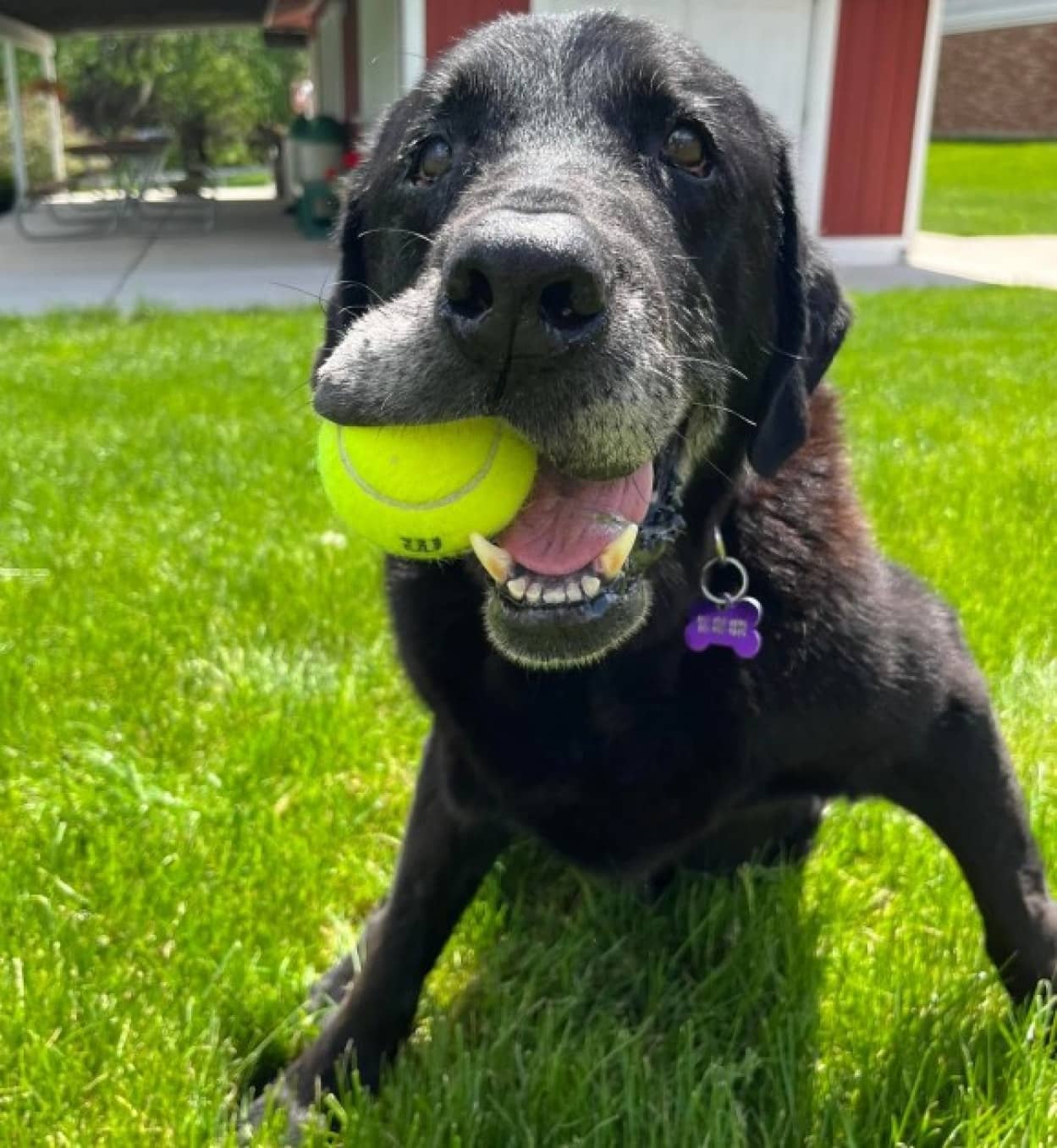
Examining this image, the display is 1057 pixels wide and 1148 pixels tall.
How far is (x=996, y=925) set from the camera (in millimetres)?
1800

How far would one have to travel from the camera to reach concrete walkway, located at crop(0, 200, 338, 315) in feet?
30.1

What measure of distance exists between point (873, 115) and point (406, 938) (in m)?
12.0

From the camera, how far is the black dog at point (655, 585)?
5.11 feet

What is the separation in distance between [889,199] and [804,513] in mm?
11487

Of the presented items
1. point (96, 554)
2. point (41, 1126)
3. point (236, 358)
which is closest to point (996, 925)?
point (41, 1126)

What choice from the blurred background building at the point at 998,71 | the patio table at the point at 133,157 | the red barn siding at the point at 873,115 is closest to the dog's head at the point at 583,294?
the red barn siding at the point at 873,115

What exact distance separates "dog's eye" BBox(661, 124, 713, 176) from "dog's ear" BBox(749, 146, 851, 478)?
0.19 m

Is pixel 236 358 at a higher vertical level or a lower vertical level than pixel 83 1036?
lower

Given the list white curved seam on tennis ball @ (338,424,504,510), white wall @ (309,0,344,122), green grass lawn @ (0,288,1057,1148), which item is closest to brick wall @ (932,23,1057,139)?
white wall @ (309,0,344,122)

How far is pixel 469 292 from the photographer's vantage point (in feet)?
4.30

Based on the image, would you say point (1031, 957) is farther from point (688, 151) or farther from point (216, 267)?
point (216, 267)

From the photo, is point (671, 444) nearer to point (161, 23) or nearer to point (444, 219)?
point (444, 219)

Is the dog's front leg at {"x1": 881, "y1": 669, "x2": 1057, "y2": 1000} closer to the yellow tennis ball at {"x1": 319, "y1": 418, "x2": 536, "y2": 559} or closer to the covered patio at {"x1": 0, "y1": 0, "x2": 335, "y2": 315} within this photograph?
the yellow tennis ball at {"x1": 319, "y1": 418, "x2": 536, "y2": 559}

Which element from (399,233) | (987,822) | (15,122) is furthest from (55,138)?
(987,822)
